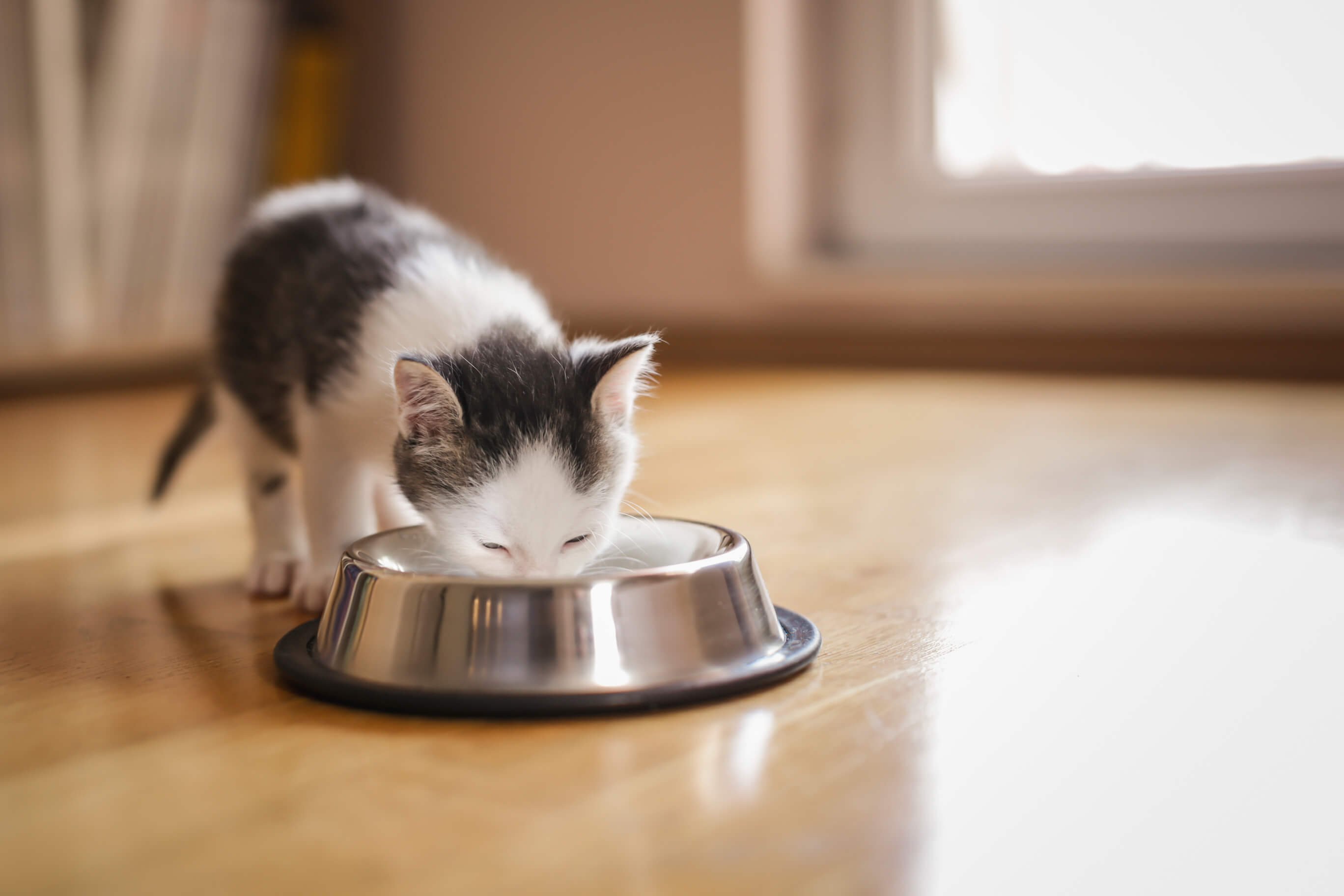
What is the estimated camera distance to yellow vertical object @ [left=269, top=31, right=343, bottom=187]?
14.0ft

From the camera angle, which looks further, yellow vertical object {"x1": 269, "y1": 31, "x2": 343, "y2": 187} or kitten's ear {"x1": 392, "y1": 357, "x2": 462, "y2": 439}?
yellow vertical object {"x1": 269, "y1": 31, "x2": 343, "y2": 187}

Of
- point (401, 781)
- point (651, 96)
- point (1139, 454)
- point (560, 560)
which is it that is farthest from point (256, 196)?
point (401, 781)

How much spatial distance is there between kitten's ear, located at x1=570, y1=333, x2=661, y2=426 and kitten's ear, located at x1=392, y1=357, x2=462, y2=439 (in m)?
0.14

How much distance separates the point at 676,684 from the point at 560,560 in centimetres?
22

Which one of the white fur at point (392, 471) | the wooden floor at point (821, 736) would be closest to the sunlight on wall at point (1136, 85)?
the wooden floor at point (821, 736)

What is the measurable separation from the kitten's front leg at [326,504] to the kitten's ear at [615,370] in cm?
31

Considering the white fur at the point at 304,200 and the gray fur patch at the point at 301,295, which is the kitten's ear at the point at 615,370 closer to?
the gray fur patch at the point at 301,295

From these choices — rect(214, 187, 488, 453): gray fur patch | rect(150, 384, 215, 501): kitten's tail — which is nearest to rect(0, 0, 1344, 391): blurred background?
rect(150, 384, 215, 501): kitten's tail

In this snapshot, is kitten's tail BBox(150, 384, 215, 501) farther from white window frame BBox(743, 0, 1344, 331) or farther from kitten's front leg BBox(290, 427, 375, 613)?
white window frame BBox(743, 0, 1344, 331)

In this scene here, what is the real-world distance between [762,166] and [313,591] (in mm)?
2758

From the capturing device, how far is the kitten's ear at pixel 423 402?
1.16m

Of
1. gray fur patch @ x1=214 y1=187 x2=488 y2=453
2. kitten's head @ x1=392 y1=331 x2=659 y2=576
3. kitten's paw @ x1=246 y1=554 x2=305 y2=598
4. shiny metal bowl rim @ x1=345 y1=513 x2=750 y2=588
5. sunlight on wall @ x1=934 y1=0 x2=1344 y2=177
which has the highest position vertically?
sunlight on wall @ x1=934 y1=0 x2=1344 y2=177

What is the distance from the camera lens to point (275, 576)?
1.50 metres

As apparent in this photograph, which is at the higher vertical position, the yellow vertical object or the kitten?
the yellow vertical object
